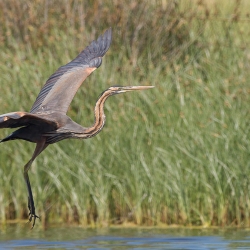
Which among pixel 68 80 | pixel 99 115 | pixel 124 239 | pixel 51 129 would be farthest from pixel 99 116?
pixel 124 239

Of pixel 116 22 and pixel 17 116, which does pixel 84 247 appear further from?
pixel 116 22

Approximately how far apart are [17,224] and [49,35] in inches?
146

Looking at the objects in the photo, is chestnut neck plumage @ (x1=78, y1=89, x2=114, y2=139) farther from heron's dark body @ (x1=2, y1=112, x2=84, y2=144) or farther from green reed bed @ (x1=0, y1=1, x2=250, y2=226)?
green reed bed @ (x1=0, y1=1, x2=250, y2=226)

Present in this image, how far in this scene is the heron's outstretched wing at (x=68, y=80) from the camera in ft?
27.1

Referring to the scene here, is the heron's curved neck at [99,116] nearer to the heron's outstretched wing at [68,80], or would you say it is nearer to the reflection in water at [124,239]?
the heron's outstretched wing at [68,80]

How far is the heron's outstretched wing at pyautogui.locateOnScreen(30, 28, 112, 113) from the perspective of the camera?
8258 millimetres

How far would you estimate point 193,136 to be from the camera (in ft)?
29.5

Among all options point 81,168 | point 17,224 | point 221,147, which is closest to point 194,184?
point 221,147

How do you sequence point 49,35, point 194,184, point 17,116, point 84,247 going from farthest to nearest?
point 49,35 < point 194,184 < point 84,247 < point 17,116

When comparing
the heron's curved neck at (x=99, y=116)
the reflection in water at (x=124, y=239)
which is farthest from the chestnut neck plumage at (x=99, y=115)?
the reflection in water at (x=124, y=239)

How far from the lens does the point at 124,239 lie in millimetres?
8516

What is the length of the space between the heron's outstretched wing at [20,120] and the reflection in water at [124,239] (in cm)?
121

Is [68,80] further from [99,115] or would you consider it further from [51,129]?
[99,115]

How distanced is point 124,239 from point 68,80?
5.56ft
